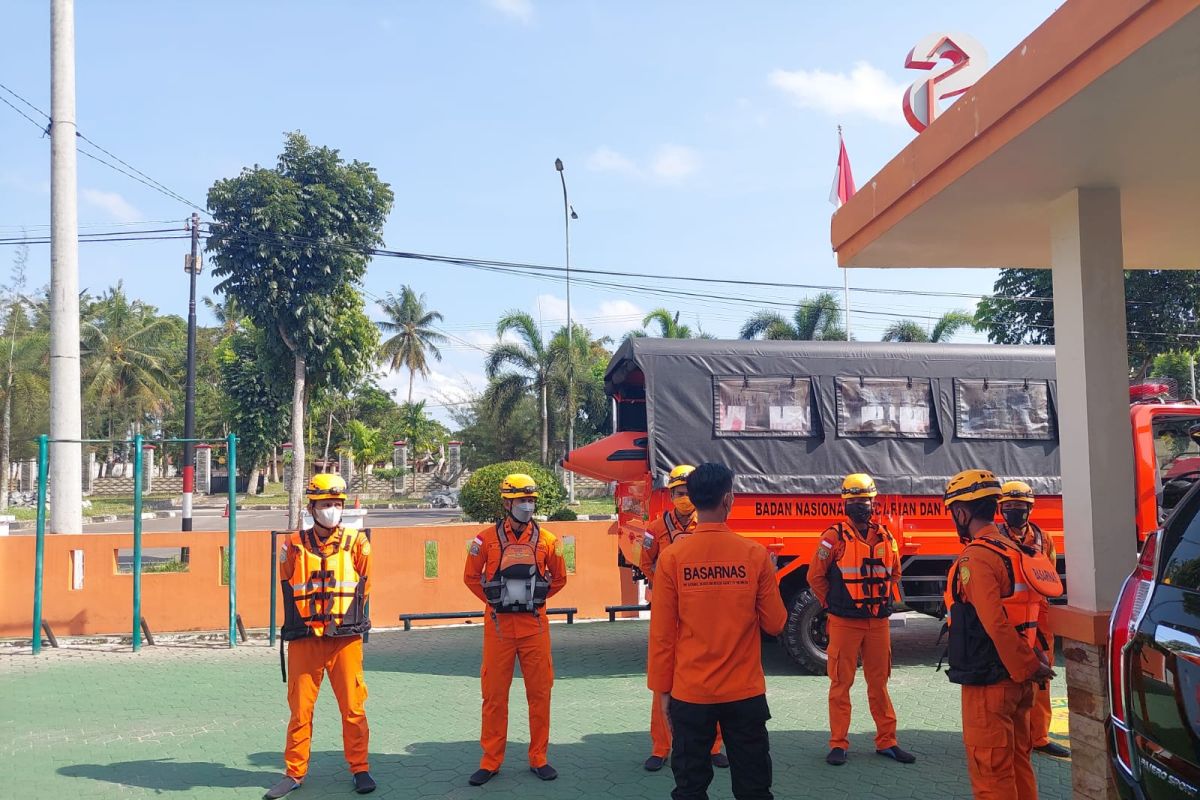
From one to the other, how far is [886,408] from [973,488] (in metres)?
4.25

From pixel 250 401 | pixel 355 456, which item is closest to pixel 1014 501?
pixel 250 401

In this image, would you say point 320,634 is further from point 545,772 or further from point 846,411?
point 846,411

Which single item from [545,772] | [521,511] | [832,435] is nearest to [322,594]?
[521,511]

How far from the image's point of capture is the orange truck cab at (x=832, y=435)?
8.12 metres

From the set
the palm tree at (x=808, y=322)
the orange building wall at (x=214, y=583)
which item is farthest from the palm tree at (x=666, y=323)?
the orange building wall at (x=214, y=583)

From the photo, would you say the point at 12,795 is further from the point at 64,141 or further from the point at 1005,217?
the point at 64,141

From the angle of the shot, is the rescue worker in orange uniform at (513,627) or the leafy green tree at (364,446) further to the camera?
the leafy green tree at (364,446)

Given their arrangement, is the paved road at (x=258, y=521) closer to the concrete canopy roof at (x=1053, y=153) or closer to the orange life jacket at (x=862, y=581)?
the orange life jacket at (x=862, y=581)

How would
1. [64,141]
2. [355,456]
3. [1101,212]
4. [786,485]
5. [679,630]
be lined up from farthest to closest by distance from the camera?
[355,456] → [64,141] → [786,485] → [1101,212] → [679,630]

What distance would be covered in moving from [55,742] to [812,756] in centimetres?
506

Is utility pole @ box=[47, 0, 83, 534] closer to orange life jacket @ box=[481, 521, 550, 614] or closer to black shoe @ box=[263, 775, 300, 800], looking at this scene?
black shoe @ box=[263, 775, 300, 800]

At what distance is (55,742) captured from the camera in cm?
618

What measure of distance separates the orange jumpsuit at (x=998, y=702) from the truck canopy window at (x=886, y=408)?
4228 mm

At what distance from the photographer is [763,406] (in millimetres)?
8352
